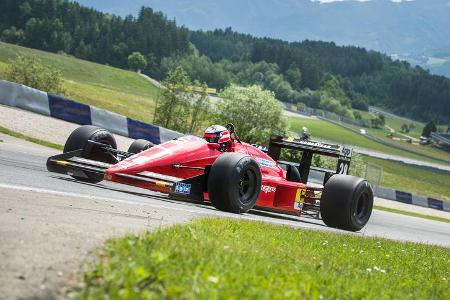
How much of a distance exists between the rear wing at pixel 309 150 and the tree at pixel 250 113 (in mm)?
28710

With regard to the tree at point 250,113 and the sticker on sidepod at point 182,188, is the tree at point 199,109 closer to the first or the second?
the tree at point 250,113

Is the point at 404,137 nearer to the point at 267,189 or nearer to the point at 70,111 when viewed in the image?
the point at 70,111

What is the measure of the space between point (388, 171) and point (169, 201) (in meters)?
67.3

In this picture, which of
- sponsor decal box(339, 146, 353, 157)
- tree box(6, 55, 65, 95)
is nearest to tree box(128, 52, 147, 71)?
tree box(6, 55, 65, 95)

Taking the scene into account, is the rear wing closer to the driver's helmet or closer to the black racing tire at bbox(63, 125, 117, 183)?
the driver's helmet

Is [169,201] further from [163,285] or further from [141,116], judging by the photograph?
[141,116]

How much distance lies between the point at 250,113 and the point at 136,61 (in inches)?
4675

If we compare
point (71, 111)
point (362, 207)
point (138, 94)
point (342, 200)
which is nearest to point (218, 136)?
point (342, 200)

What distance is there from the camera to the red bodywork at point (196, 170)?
11969 mm

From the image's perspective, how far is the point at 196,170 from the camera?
42.9 feet

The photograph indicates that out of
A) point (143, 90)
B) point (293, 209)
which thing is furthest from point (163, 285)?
point (143, 90)

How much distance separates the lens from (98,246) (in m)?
5.78

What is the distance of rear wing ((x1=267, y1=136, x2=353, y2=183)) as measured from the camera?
15.6 m

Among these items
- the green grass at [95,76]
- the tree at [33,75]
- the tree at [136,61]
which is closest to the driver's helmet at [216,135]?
the tree at [33,75]
